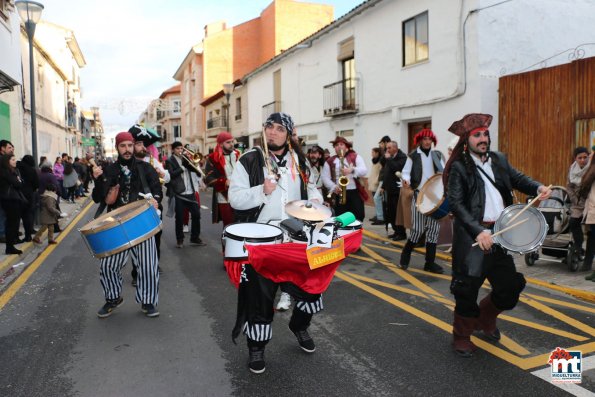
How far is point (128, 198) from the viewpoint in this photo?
543 centimetres

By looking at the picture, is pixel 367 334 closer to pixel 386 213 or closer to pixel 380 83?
pixel 386 213

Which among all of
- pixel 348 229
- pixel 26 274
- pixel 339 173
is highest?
pixel 339 173

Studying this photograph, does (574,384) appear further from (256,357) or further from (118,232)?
(118,232)

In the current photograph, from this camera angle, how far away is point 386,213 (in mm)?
10117

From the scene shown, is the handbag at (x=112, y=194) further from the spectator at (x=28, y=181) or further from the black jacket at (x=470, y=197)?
the spectator at (x=28, y=181)

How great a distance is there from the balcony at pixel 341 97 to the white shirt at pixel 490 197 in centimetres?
1313

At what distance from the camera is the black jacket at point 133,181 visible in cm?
532

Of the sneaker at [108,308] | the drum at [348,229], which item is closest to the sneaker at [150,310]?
the sneaker at [108,308]

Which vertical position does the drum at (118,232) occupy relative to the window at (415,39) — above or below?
below

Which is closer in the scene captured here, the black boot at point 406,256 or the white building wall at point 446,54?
the black boot at point 406,256

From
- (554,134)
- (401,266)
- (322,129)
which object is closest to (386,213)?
(401,266)

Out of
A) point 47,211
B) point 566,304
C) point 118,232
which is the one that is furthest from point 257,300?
point 47,211

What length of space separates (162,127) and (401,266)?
65.7m

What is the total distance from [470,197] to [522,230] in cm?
44
